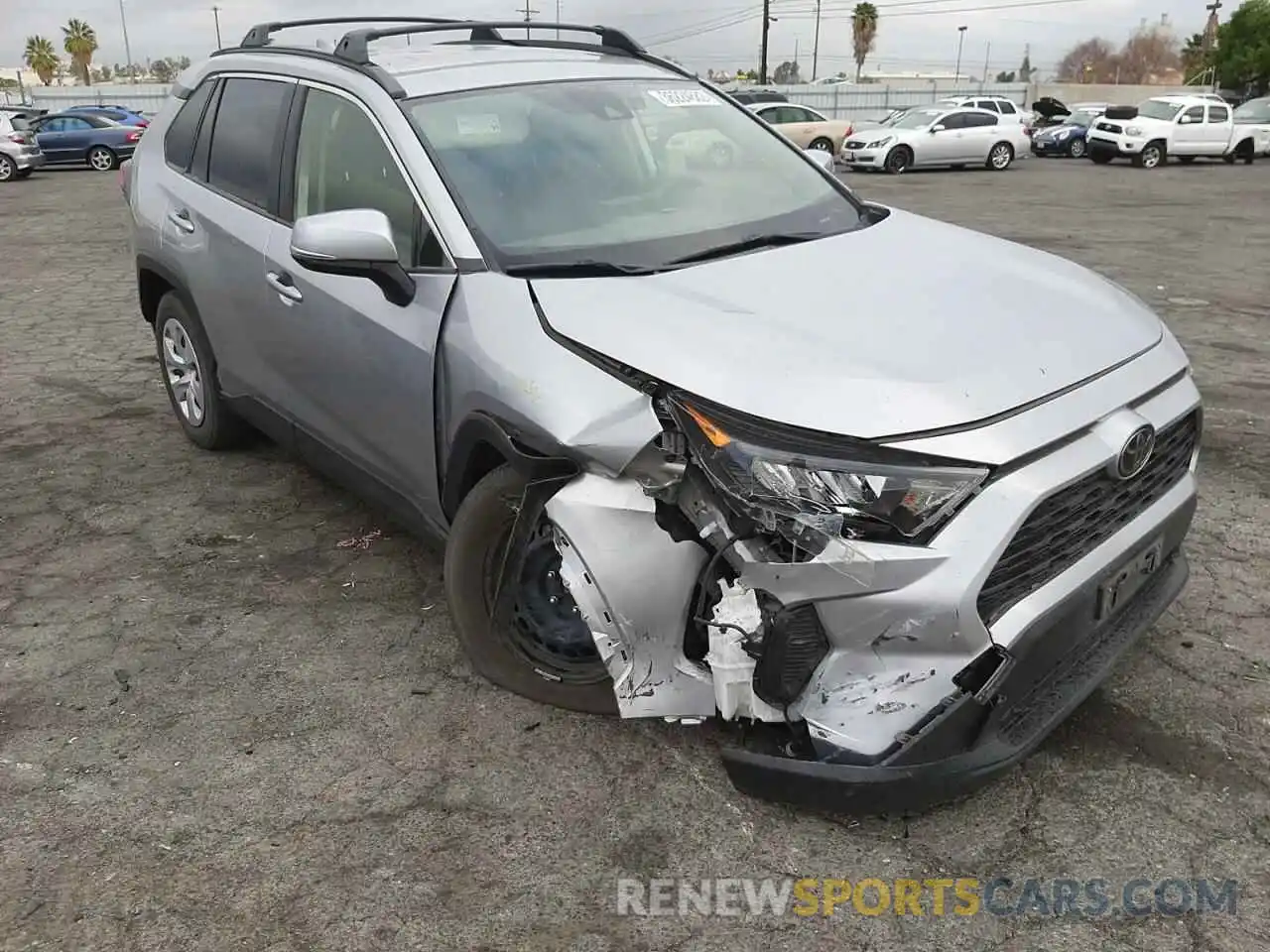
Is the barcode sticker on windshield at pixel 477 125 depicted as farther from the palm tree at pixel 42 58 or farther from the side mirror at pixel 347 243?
the palm tree at pixel 42 58

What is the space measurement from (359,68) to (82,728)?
2245 millimetres

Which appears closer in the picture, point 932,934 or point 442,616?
point 932,934

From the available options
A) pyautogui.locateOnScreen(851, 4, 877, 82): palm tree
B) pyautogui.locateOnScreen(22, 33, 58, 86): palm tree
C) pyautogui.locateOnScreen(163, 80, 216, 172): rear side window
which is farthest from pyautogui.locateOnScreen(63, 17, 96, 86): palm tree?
pyautogui.locateOnScreen(163, 80, 216, 172): rear side window

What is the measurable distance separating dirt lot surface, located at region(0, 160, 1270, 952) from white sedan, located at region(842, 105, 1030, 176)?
67.2ft

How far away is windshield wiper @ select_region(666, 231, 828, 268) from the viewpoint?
3.04 meters

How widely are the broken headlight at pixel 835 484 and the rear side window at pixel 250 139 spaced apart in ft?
7.99

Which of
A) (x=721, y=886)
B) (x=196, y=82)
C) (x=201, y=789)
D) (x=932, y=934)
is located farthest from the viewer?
(x=196, y=82)

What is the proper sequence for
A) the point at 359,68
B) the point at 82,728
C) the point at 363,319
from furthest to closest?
the point at 359,68 → the point at 363,319 → the point at 82,728

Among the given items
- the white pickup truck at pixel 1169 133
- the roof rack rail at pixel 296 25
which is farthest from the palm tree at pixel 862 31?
the roof rack rail at pixel 296 25

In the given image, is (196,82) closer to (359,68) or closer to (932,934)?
(359,68)

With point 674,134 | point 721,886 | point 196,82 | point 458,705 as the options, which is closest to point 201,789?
point 458,705

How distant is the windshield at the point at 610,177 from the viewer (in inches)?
121

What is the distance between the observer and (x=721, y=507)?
231cm

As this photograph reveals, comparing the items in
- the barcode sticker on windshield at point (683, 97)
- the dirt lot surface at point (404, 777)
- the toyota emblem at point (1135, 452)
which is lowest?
the dirt lot surface at point (404, 777)
